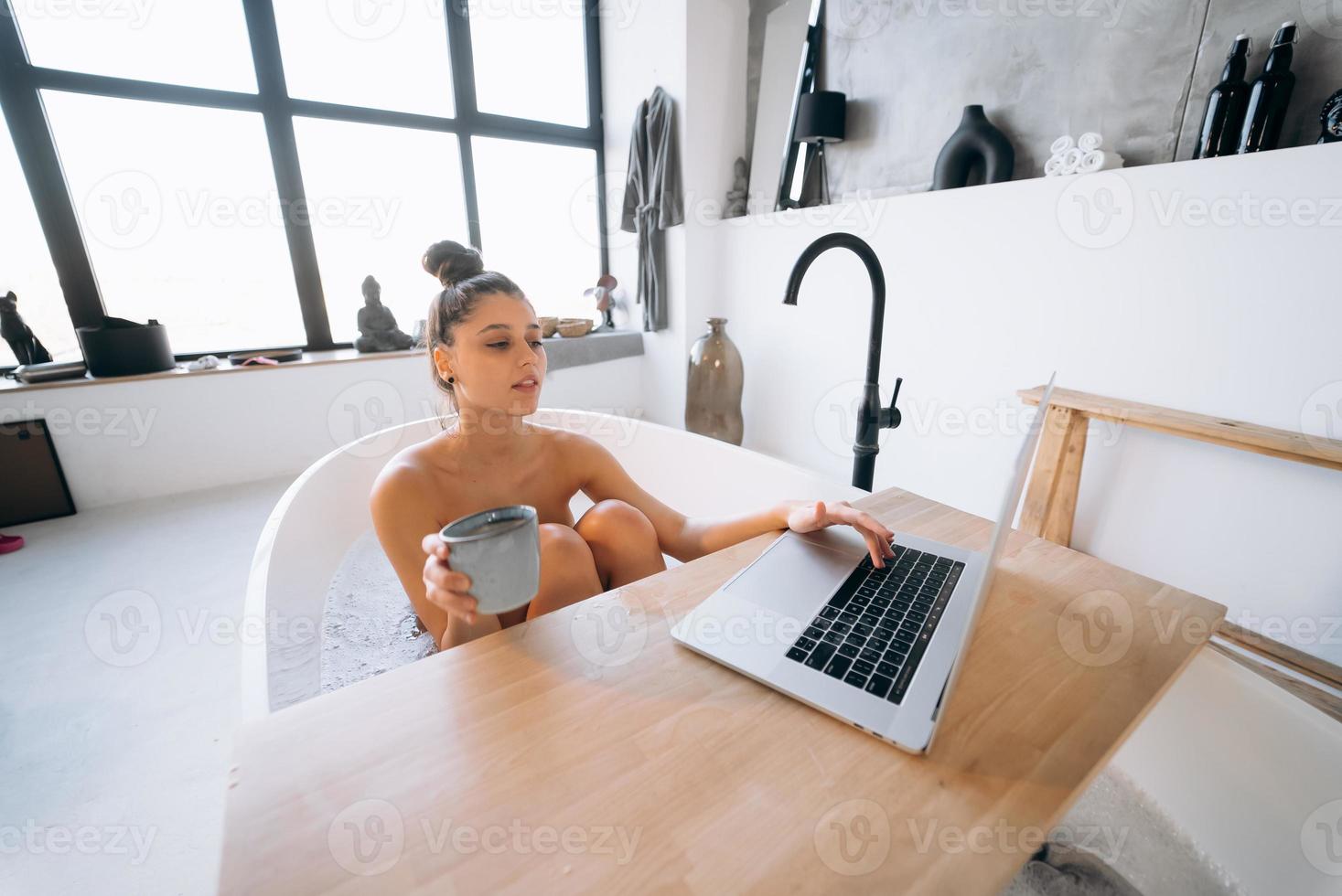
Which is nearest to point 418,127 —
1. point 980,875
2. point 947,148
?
point 947,148

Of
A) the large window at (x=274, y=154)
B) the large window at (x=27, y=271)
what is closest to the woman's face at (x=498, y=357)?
the large window at (x=274, y=154)

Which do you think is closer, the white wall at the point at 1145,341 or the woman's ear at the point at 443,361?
the woman's ear at the point at 443,361

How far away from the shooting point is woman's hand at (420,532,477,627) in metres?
0.48

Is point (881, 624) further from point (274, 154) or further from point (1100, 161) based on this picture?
point (274, 154)

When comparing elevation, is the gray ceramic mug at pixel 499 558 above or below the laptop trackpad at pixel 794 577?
above

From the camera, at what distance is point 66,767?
1054 mm

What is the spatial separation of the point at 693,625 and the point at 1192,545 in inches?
56.0

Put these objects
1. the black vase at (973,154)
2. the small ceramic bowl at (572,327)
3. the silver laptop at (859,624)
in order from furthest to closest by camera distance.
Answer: the small ceramic bowl at (572,327), the black vase at (973,154), the silver laptop at (859,624)

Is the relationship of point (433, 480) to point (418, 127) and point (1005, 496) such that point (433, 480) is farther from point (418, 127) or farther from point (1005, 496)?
point (418, 127)

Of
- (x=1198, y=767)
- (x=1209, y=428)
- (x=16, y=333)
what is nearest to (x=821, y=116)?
(x=1209, y=428)

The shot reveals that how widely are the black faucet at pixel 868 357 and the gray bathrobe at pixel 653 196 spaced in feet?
5.81

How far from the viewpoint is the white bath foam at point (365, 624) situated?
104 cm

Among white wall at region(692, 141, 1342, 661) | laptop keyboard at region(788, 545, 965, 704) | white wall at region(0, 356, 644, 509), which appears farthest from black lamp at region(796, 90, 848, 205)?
laptop keyboard at region(788, 545, 965, 704)

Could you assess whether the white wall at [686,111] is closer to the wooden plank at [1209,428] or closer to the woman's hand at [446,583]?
the wooden plank at [1209,428]
